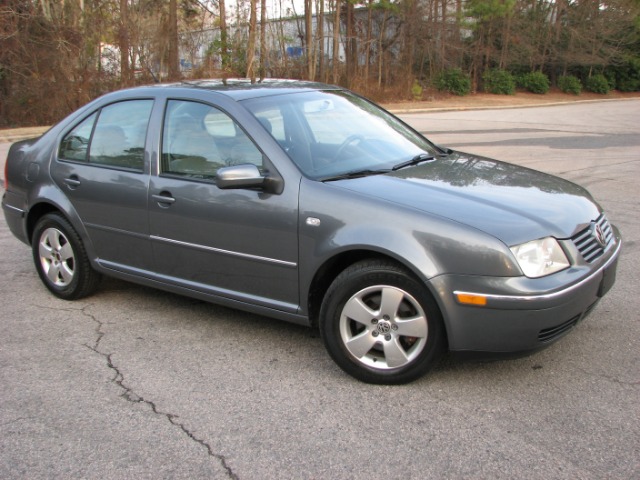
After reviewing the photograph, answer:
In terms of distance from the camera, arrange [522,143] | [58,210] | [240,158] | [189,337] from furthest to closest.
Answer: [522,143] < [58,210] < [189,337] < [240,158]

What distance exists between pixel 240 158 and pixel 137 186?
0.83 meters

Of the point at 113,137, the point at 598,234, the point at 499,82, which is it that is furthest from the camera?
the point at 499,82

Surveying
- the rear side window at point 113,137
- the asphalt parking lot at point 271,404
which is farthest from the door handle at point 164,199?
the asphalt parking lot at point 271,404

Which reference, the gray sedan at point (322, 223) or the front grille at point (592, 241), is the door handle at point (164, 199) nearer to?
the gray sedan at point (322, 223)

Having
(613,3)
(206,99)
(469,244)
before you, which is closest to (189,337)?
(206,99)

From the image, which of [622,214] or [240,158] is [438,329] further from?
[622,214]

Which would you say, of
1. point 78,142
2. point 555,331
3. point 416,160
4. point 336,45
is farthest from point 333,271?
point 336,45

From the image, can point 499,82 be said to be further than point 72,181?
Yes

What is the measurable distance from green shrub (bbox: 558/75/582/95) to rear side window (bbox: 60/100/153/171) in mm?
41039

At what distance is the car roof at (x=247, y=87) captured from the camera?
13.7ft

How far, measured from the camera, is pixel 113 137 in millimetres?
4586

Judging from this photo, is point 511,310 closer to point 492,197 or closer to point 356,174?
point 492,197

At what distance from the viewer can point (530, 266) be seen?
3.16m

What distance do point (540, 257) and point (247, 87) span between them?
228 cm
